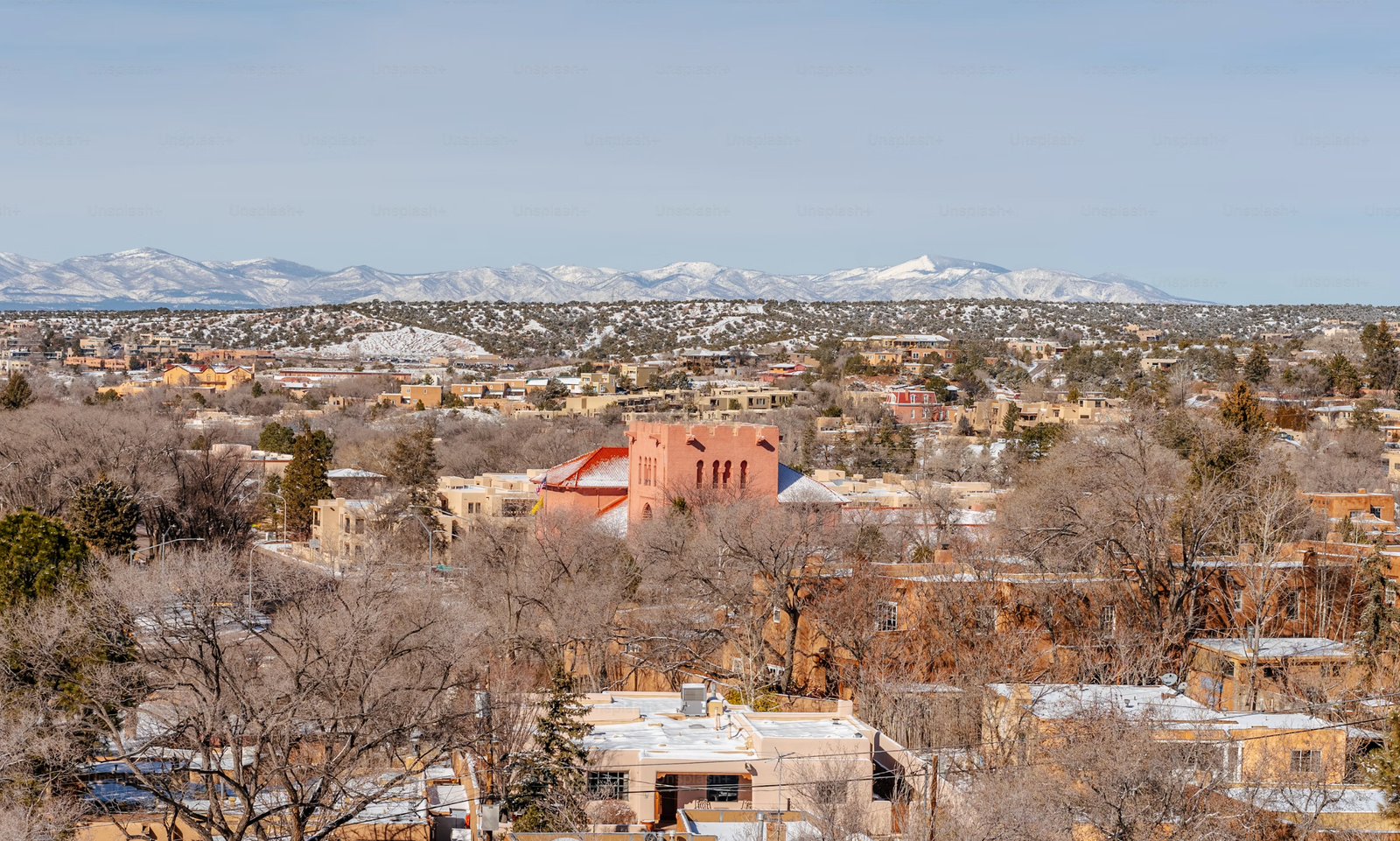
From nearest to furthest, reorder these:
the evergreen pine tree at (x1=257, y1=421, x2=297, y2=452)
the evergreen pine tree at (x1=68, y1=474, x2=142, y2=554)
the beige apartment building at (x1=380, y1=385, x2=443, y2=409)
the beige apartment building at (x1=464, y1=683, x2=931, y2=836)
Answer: the beige apartment building at (x1=464, y1=683, x2=931, y2=836), the evergreen pine tree at (x1=68, y1=474, x2=142, y2=554), the evergreen pine tree at (x1=257, y1=421, x2=297, y2=452), the beige apartment building at (x1=380, y1=385, x2=443, y2=409)

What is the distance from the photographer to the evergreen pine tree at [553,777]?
951 inches

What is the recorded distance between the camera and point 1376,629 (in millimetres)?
33844

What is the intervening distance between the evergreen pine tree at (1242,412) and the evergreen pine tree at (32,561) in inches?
1721

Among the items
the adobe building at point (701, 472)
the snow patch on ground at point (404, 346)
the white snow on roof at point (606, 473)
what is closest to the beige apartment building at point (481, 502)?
the white snow on roof at point (606, 473)

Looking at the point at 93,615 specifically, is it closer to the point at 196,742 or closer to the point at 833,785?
the point at 196,742

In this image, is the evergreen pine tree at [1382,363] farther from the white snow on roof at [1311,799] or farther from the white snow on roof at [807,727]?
the white snow on roof at [807,727]

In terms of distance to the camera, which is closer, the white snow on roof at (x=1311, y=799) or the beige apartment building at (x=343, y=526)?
the white snow on roof at (x=1311, y=799)

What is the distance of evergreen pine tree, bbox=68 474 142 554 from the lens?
155 ft

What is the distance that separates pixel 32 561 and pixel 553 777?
38.3 feet

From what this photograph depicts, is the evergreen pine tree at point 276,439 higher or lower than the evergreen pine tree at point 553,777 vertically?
lower

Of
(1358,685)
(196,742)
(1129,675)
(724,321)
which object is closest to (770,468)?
(1129,675)

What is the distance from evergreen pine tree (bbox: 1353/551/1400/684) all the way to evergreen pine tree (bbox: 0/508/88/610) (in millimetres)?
27536

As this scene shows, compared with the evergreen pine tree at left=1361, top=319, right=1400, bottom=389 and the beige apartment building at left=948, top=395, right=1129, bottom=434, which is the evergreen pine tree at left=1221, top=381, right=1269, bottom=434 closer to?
the beige apartment building at left=948, top=395, right=1129, bottom=434

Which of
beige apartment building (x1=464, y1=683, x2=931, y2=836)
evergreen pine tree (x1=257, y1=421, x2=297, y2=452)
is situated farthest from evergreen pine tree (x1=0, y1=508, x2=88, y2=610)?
evergreen pine tree (x1=257, y1=421, x2=297, y2=452)
